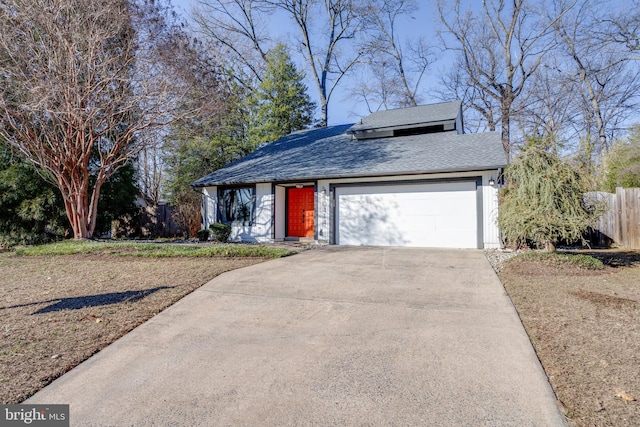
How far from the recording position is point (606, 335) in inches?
130

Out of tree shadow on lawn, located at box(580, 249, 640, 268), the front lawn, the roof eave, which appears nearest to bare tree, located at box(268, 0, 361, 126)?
the roof eave

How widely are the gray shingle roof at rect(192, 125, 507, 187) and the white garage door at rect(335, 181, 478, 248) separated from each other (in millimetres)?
601

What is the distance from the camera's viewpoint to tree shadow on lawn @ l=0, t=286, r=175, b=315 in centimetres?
438

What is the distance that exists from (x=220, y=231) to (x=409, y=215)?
21.4 feet

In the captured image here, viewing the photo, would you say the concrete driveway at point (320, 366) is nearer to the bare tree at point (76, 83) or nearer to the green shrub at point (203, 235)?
the green shrub at point (203, 235)

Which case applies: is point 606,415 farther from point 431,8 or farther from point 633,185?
point 431,8

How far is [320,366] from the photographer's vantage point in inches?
112

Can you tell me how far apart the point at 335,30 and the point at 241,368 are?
992 inches

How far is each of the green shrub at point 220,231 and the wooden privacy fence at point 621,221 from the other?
11705 mm

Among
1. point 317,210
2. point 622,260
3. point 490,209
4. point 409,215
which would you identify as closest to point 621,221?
point 622,260

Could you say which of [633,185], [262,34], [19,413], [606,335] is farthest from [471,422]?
[262,34]

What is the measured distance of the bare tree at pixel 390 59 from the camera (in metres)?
22.6

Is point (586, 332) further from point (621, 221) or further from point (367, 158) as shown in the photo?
point (621, 221)

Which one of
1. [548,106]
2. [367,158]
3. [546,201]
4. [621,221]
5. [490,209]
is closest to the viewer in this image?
[546,201]
